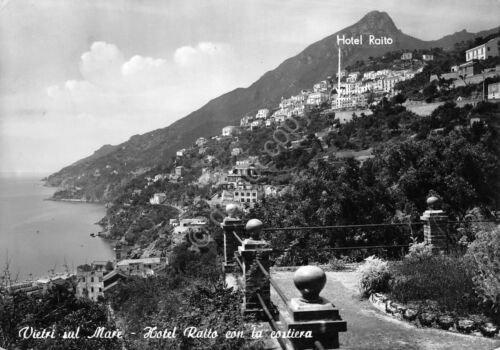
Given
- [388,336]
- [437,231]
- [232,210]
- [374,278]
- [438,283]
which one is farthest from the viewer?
[437,231]

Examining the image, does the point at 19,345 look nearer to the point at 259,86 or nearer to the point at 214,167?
the point at 214,167

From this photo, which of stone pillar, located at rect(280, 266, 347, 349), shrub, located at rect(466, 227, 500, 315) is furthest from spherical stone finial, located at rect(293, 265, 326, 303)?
shrub, located at rect(466, 227, 500, 315)

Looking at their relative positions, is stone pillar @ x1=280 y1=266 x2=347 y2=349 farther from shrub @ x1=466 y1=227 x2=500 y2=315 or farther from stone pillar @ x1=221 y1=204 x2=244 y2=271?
stone pillar @ x1=221 y1=204 x2=244 y2=271

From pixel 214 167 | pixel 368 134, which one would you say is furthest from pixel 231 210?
pixel 214 167

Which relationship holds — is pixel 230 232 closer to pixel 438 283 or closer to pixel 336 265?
pixel 336 265

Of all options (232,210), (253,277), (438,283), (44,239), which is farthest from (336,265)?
(44,239)

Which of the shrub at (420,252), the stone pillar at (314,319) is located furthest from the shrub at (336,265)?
the stone pillar at (314,319)

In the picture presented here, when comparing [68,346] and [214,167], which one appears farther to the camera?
[214,167]

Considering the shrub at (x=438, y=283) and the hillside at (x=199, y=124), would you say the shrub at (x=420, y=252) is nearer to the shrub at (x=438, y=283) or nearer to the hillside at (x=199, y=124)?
the shrub at (x=438, y=283)
